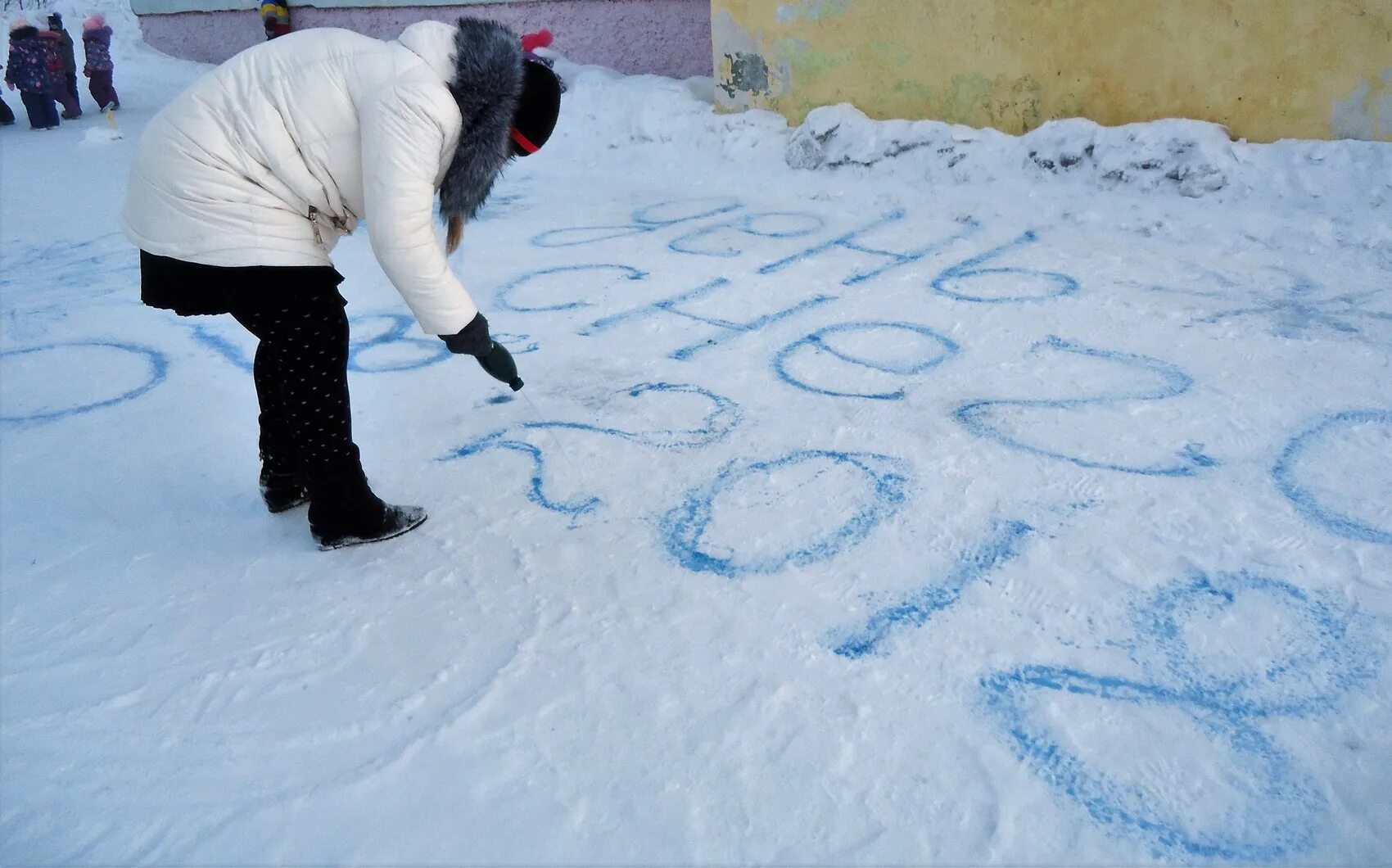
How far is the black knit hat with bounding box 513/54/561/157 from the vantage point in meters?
1.76

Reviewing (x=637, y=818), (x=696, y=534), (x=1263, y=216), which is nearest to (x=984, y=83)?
(x=1263, y=216)

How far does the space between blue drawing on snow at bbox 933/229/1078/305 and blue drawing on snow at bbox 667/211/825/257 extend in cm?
77

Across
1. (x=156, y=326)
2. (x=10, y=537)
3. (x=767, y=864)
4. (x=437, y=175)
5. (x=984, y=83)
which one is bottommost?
(x=767, y=864)

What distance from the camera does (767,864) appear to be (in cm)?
123

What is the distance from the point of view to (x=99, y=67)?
345 inches

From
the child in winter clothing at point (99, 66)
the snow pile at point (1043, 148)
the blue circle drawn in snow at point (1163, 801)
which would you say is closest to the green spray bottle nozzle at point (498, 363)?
the blue circle drawn in snow at point (1163, 801)

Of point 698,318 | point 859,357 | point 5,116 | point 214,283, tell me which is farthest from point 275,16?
point 214,283

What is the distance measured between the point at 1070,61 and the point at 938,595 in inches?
135

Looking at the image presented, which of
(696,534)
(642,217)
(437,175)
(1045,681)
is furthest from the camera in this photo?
(642,217)

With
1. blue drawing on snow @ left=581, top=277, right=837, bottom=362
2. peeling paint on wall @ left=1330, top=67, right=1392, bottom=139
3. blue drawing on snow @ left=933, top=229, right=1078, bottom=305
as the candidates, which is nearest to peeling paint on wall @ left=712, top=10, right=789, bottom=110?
blue drawing on snow @ left=933, top=229, right=1078, bottom=305

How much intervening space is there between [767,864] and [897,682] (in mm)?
379

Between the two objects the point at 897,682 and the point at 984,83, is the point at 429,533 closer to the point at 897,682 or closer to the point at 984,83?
the point at 897,682

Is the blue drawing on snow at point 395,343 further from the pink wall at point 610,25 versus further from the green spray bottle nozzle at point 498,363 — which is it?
the pink wall at point 610,25

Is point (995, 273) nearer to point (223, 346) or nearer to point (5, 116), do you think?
point (223, 346)
